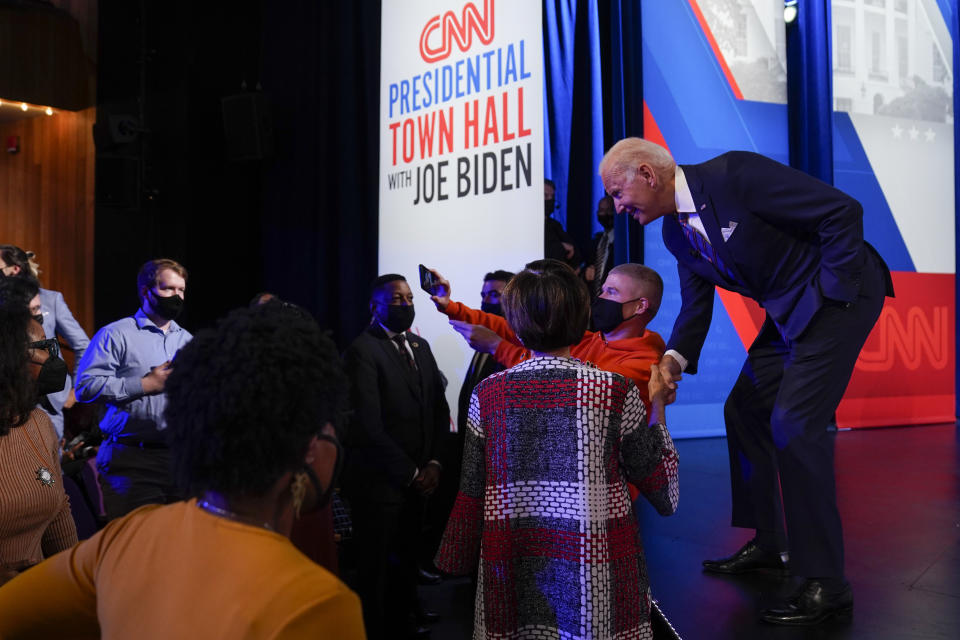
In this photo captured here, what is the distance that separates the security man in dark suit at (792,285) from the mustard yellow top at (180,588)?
5.43 feet

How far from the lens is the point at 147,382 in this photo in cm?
287

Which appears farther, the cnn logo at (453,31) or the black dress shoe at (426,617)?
the cnn logo at (453,31)

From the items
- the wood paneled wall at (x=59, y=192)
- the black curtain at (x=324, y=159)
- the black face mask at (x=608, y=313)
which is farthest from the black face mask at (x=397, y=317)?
the wood paneled wall at (x=59, y=192)

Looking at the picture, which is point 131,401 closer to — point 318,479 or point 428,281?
point 428,281

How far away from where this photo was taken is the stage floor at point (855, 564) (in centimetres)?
231

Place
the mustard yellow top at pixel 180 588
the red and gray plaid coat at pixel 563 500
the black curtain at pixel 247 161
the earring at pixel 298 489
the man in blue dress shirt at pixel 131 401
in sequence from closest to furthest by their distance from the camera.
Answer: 1. the mustard yellow top at pixel 180 588
2. the earring at pixel 298 489
3. the red and gray plaid coat at pixel 563 500
4. the man in blue dress shirt at pixel 131 401
5. the black curtain at pixel 247 161

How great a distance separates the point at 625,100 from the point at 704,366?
2633mm

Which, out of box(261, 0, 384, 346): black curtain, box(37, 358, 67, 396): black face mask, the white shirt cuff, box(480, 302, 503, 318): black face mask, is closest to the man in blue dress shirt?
box(37, 358, 67, 396): black face mask

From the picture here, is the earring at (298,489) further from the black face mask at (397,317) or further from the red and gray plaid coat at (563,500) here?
the black face mask at (397,317)

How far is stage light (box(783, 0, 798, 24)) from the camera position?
665 centimetres

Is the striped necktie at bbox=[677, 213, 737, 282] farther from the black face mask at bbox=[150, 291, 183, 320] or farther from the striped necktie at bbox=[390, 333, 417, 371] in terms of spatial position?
the black face mask at bbox=[150, 291, 183, 320]

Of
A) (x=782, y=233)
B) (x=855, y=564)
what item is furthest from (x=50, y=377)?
(x=855, y=564)

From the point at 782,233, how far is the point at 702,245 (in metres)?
0.25

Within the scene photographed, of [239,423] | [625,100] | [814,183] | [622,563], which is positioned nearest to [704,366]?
[625,100]
